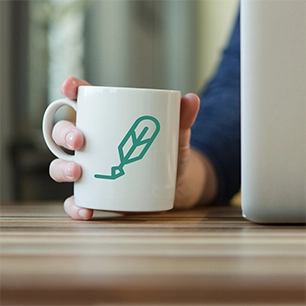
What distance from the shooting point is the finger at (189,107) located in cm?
70

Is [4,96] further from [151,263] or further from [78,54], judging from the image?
[151,263]

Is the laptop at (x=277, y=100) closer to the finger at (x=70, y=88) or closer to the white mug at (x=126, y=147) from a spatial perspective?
the white mug at (x=126, y=147)

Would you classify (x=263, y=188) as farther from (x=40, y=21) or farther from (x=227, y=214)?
(x=40, y=21)

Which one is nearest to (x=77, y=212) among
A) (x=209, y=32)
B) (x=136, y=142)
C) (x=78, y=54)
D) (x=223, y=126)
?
(x=136, y=142)

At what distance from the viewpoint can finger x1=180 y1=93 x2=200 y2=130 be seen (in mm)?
696

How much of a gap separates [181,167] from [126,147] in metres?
0.23

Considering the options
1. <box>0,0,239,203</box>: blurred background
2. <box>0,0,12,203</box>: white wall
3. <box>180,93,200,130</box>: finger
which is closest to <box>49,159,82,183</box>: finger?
<box>180,93,200,130</box>: finger

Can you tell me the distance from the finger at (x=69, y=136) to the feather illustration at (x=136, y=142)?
5 centimetres

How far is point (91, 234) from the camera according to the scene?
20.2 inches

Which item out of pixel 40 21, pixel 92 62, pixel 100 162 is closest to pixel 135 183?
pixel 100 162

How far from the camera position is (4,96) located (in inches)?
93.7

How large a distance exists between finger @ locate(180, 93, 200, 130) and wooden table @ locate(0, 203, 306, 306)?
0.55 ft

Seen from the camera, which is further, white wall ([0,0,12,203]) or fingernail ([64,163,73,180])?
white wall ([0,0,12,203])

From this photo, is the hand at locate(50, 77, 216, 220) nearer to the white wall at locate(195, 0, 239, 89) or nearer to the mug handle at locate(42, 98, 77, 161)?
the mug handle at locate(42, 98, 77, 161)
